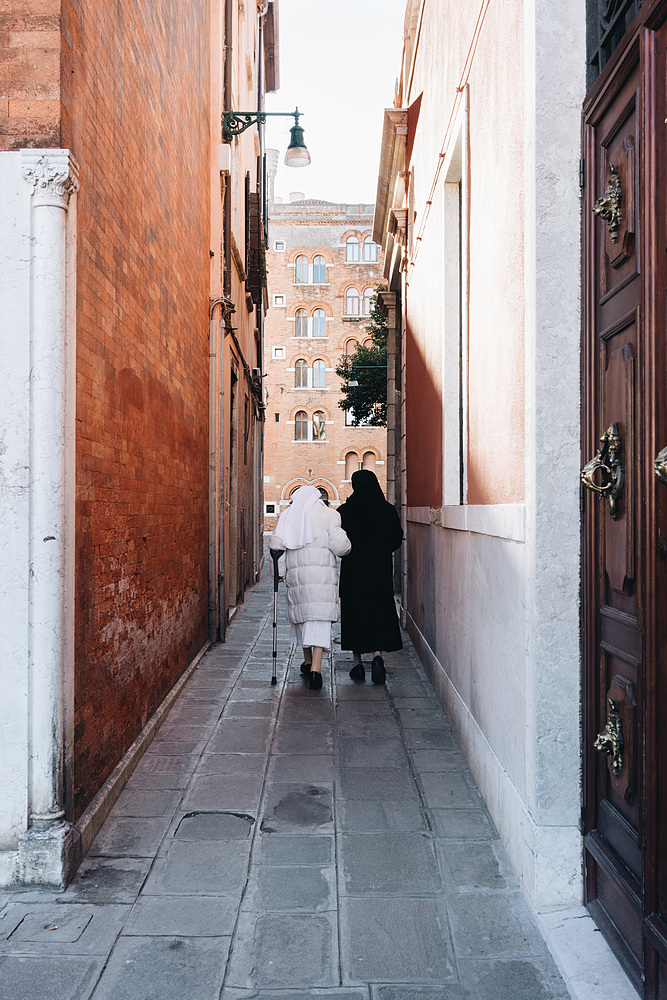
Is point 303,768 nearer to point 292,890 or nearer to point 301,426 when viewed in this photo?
point 292,890

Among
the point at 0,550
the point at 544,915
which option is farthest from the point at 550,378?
the point at 0,550

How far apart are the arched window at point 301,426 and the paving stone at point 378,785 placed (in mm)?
38528

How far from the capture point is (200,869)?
3.63 meters

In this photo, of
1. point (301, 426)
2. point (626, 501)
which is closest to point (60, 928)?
point (626, 501)

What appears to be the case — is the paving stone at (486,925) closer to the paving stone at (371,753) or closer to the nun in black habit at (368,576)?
the paving stone at (371,753)

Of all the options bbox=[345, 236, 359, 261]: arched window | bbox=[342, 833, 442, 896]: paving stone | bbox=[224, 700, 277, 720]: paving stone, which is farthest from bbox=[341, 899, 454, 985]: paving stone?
bbox=[345, 236, 359, 261]: arched window

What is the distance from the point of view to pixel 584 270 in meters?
3.26

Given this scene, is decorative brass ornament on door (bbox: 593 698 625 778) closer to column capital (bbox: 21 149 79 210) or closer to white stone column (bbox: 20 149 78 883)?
white stone column (bbox: 20 149 78 883)

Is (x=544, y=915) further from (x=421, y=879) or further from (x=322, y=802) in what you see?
(x=322, y=802)

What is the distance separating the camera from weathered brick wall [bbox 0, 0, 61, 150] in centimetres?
347

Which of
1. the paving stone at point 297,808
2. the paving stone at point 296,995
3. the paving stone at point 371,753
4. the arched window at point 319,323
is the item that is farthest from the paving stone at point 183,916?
the arched window at point 319,323

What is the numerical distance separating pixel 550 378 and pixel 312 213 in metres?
43.9

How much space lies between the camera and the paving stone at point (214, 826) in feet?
13.1

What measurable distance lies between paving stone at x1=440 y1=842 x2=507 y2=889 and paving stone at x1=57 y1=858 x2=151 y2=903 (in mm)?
1280
